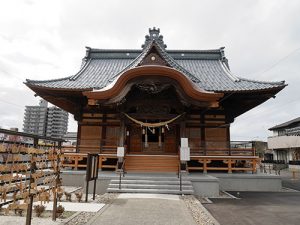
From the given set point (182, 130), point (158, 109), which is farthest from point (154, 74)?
point (182, 130)

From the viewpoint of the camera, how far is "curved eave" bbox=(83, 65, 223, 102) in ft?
39.5

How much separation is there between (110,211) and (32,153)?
122 inches

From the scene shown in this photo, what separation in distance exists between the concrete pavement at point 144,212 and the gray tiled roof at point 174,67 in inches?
308

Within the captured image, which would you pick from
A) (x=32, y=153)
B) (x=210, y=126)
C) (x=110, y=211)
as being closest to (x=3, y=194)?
(x=32, y=153)

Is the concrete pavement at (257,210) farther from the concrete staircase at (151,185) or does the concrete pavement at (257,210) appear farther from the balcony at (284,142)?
the balcony at (284,142)

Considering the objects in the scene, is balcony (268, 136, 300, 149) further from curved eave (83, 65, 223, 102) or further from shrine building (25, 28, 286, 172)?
curved eave (83, 65, 223, 102)

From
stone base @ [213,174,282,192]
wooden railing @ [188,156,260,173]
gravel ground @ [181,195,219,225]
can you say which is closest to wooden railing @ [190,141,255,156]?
wooden railing @ [188,156,260,173]

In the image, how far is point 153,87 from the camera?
42.4ft

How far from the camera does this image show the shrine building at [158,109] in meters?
12.4

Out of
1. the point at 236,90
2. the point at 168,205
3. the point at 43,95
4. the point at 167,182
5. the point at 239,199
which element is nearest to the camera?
the point at 168,205

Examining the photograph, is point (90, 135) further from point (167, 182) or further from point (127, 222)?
point (127, 222)

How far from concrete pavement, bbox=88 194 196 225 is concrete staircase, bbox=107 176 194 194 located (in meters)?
1.17

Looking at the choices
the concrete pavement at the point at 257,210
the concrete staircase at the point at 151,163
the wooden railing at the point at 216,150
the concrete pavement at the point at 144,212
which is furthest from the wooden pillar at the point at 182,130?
the concrete pavement at the point at 144,212

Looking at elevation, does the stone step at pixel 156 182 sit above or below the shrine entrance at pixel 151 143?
below
